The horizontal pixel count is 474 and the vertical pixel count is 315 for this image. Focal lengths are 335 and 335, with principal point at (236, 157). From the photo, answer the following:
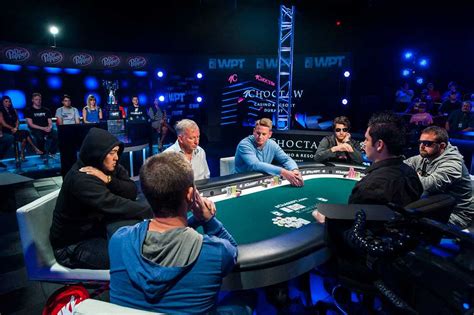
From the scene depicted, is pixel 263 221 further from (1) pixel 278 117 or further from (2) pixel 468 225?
(1) pixel 278 117

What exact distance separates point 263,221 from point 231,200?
47 centimetres

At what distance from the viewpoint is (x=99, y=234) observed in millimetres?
2078

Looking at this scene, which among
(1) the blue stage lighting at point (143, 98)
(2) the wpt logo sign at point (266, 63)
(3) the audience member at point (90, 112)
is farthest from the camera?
(1) the blue stage lighting at point (143, 98)

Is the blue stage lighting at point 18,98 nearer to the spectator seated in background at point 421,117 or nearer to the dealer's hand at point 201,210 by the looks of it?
the dealer's hand at point 201,210

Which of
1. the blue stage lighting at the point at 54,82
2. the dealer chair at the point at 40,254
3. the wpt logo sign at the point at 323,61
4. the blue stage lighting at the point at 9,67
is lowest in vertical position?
the dealer chair at the point at 40,254

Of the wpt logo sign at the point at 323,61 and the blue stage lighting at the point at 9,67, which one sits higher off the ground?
the wpt logo sign at the point at 323,61

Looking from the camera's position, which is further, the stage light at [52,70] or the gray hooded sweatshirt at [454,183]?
the stage light at [52,70]

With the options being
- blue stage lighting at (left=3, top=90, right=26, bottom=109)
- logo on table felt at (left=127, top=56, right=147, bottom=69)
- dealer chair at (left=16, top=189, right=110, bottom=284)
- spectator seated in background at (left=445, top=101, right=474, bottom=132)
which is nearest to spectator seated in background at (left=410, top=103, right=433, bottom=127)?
spectator seated in background at (left=445, top=101, right=474, bottom=132)

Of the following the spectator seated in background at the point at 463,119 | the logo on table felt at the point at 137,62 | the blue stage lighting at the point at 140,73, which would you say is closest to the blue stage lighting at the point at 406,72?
the spectator seated in background at the point at 463,119

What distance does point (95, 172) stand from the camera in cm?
204

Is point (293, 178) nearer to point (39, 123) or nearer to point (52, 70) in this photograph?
point (39, 123)

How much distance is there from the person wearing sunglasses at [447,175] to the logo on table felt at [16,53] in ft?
27.0

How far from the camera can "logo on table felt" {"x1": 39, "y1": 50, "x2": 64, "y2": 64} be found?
7.92 metres

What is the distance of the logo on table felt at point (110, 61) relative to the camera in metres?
8.96
